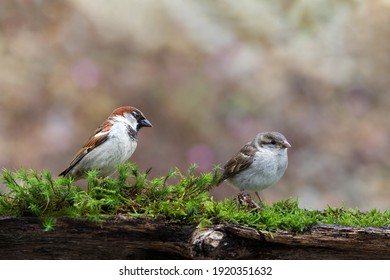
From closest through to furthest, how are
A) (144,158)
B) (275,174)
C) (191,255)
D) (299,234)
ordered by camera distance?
1. (191,255)
2. (299,234)
3. (275,174)
4. (144,158)

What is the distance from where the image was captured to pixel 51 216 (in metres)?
3.74

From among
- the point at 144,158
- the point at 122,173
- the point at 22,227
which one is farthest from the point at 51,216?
the point at 144,158

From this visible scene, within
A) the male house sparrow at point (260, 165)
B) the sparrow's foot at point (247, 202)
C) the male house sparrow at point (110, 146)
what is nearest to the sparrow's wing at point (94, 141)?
the male house sparrow at point (110, 146)

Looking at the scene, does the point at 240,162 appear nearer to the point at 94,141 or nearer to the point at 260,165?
the point at 260,165

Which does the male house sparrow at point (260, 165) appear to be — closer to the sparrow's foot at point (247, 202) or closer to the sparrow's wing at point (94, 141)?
the sparrow's foot at point (247, 202)

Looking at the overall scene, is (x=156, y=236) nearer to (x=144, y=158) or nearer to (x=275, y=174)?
(x=275, y=174)

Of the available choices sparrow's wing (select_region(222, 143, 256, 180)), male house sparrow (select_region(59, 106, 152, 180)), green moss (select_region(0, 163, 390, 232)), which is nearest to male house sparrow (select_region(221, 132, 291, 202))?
sparrow's wing (select_region(222, 143, 256, 180))

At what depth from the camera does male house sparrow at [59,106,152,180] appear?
450cm

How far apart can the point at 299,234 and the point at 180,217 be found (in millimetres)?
709

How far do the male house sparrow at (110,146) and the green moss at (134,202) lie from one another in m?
0.43

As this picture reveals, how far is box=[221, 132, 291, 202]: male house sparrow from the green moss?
530 mm

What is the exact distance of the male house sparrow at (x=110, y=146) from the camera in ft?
14.8

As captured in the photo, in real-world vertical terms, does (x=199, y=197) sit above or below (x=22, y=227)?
above

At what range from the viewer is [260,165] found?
4.66 metres
